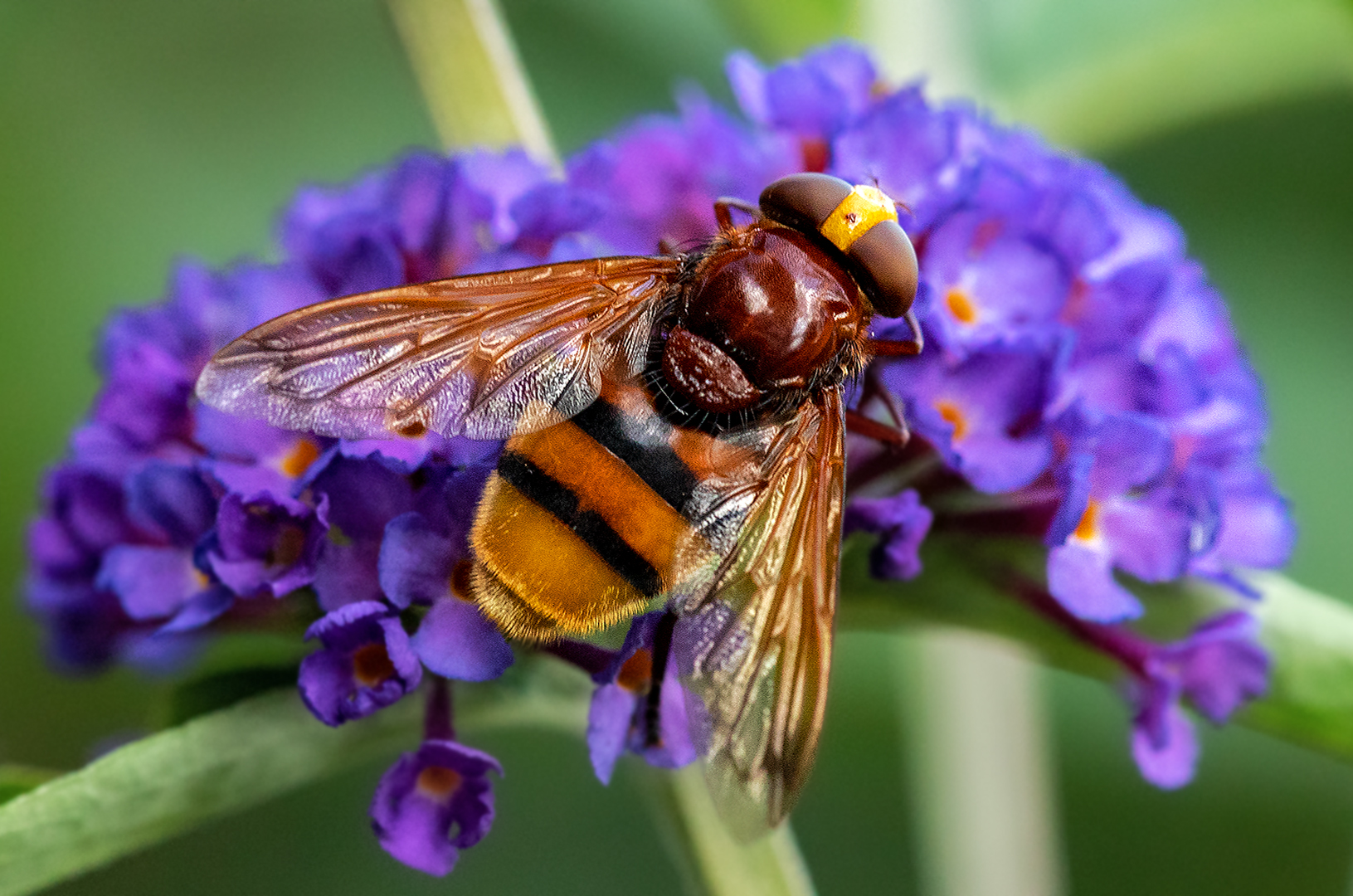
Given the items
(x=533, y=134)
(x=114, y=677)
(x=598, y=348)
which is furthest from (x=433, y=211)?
(x=114, y=677)

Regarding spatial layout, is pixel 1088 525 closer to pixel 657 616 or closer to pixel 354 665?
pixel 657 616

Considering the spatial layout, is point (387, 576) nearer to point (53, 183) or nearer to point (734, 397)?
point (734, 397)

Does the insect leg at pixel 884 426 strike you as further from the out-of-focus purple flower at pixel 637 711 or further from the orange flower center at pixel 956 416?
the out-of-focus purple flower at pixel 637 711

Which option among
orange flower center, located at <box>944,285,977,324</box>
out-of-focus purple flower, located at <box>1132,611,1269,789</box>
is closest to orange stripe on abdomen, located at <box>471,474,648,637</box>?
orange flower center, located at <box>944,285,977,324</box>

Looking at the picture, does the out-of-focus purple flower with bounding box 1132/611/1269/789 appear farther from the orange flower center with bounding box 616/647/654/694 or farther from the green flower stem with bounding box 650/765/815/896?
the orange flower center with bounding box 616/647/654/694

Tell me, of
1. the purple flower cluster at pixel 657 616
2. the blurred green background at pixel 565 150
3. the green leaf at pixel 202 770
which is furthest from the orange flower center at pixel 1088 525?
the blurred green background at pixel 565 150
